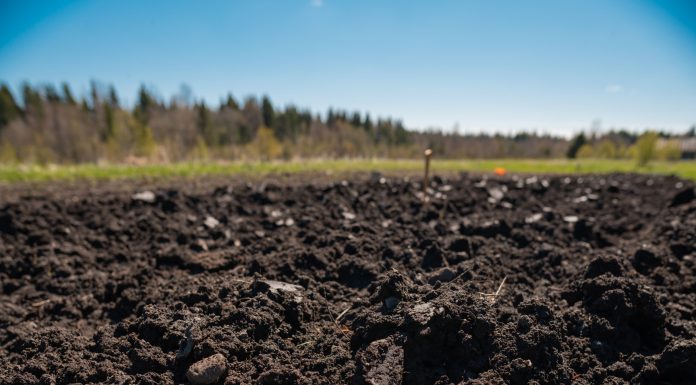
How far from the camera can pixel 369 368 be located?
227cm

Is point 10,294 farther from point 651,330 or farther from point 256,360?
point 651,330

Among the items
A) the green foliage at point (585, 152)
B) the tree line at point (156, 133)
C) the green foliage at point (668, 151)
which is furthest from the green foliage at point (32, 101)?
the green foliage at point (585, 152)

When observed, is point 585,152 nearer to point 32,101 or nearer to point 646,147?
point 646,147

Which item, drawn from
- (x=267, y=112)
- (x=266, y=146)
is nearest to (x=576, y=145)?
(x=267, y=112)

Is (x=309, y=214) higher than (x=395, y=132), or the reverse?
(x=395, y=132)

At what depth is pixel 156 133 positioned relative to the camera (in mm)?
42562

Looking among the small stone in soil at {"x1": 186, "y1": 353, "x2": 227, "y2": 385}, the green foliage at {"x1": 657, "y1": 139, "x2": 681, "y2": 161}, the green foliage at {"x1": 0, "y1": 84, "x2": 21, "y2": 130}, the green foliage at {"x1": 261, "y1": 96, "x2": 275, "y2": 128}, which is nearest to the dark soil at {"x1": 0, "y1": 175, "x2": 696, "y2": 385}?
the small stone in soil at {"x1": 186, "y1": 353, "x2": 227, "y2": 385}

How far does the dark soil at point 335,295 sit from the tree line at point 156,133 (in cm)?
2371

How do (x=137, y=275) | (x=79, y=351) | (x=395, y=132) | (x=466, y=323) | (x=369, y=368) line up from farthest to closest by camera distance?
(x=395, y=132)
(x=137, y=275)
(x=79, y=351)
(x=466, y=323)
(x=369, y=368)

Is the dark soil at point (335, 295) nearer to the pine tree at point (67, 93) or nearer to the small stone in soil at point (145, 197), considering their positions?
the small stone in soil at point (145, 197)

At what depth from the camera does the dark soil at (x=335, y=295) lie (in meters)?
2.38

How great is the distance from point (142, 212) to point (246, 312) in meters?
4.50

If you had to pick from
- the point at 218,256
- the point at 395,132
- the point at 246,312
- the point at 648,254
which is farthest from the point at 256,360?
the point at 395,132

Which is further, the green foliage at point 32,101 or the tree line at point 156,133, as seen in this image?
the green foliage at point 32,101
